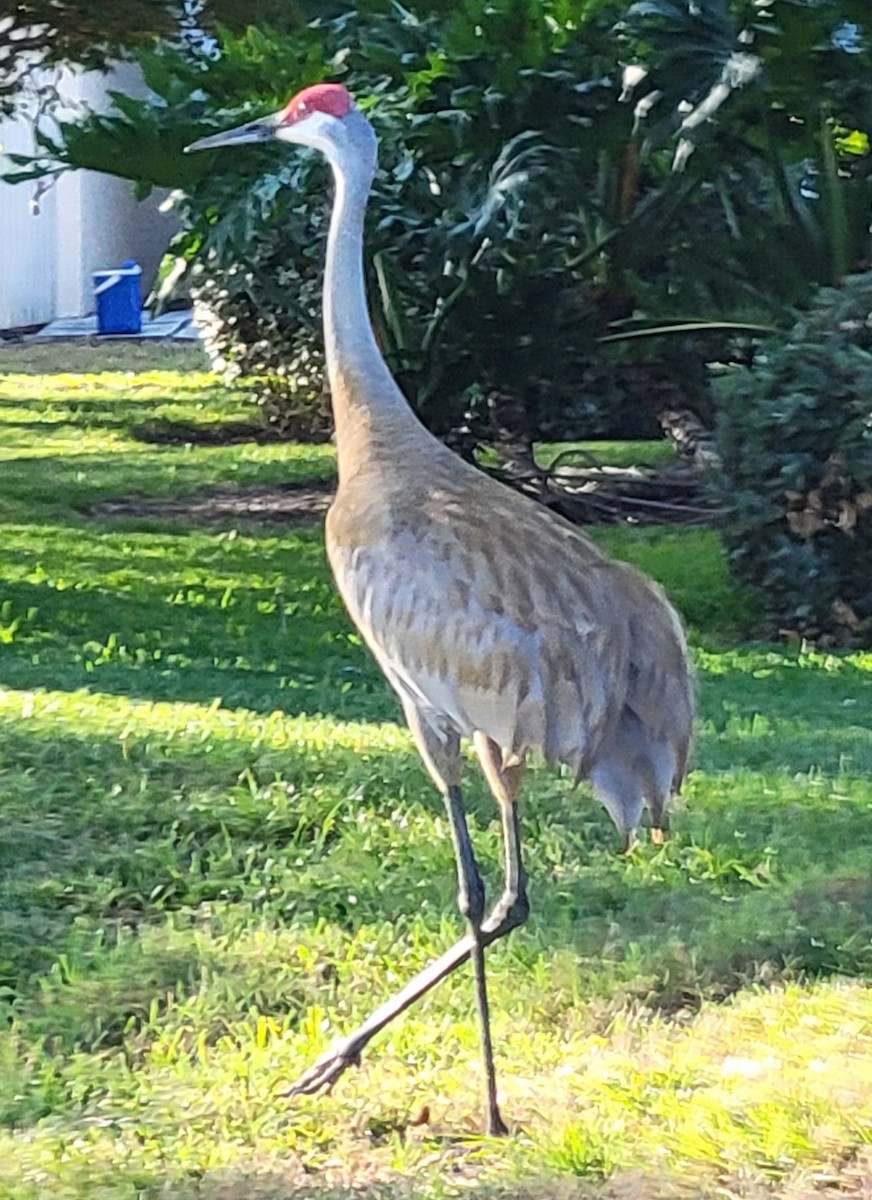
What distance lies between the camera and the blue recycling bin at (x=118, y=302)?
2603cm

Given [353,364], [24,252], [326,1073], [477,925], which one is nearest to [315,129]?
[353,364]

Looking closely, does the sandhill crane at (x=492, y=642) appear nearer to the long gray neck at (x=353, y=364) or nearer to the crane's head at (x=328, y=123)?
the long gray neck at (x=353, y=364)

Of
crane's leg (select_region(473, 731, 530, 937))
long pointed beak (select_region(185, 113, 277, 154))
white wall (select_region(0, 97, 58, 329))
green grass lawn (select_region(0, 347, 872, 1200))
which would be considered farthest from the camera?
white wall (select_region(0, 97, 58, 329))

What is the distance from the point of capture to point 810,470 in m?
8.93

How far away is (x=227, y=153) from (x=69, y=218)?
1807cm

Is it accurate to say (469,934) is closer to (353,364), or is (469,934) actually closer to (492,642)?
(492,642)

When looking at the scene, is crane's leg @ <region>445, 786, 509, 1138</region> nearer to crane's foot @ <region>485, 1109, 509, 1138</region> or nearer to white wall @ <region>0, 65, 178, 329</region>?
crane's foot @ <region>485, 1109, 509, 1138</region>

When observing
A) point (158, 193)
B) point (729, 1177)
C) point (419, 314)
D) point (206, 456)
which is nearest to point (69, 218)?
point (158, 193)

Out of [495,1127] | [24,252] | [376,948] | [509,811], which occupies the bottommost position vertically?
[24,252]

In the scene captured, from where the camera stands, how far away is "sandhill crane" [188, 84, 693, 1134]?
4027mm

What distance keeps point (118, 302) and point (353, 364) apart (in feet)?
72.8

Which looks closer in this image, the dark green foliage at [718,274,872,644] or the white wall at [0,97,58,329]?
the dark green foliage at [718,274,872,644]

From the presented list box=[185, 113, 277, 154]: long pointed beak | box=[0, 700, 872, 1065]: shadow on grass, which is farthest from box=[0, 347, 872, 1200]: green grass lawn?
box=[185, 113, 277, 154]: long pointed beak

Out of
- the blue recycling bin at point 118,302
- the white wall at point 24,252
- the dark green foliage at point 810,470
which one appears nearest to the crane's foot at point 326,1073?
the dark green foliage at point 810,470
